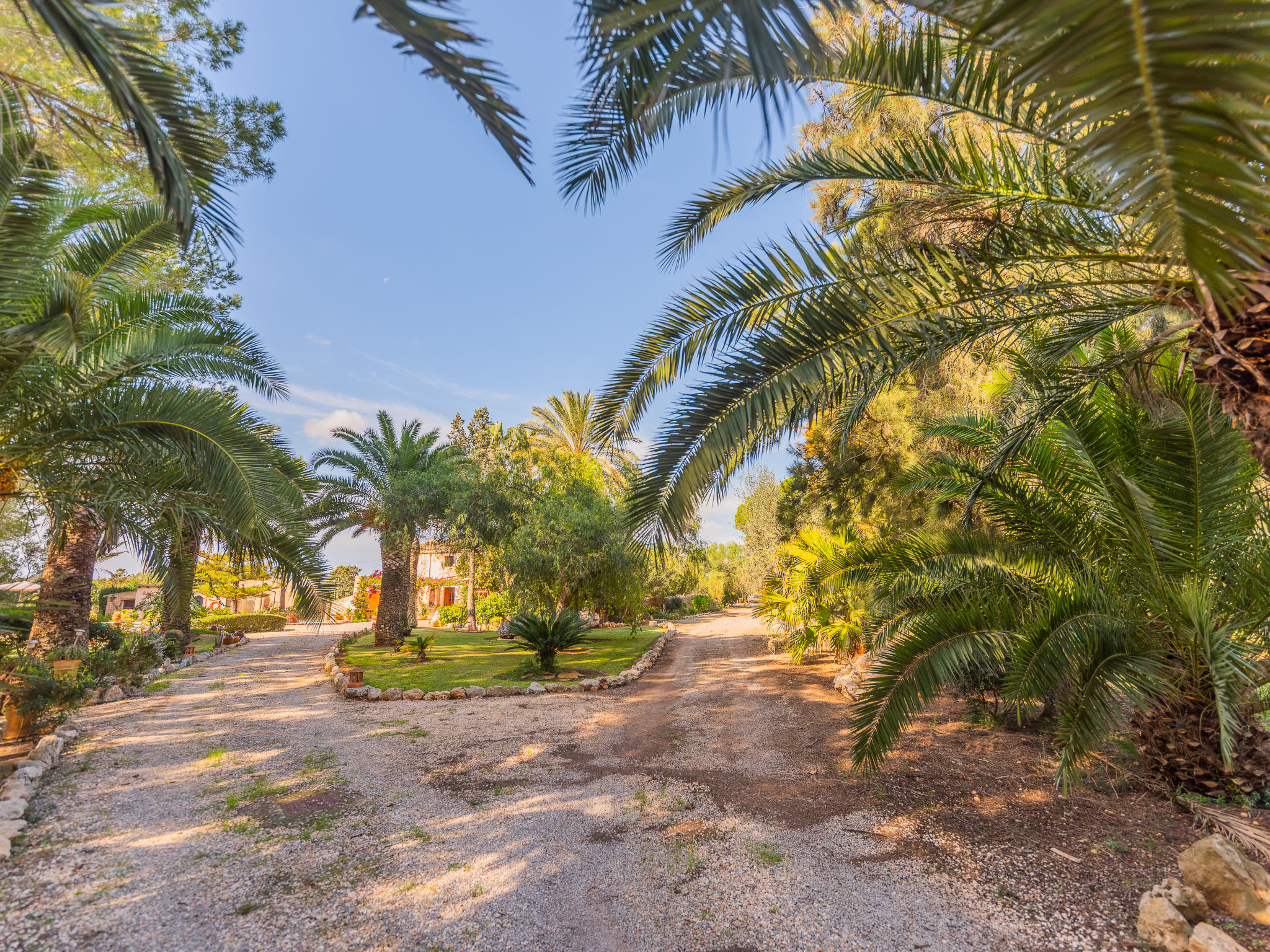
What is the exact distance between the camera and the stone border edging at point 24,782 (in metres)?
3.67

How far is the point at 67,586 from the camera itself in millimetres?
8766

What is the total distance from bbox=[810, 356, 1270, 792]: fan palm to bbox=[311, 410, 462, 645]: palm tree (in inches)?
499

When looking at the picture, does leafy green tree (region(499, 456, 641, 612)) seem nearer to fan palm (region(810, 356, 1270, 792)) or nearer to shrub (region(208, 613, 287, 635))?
fan palm (region(810, 356, 1270, 792))

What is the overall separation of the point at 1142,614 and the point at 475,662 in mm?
11284

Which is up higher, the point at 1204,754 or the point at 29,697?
the point at 29,697

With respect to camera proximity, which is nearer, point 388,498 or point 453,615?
point 388,498

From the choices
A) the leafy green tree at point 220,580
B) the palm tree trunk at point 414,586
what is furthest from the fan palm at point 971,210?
the palm tree trunk at point 414,586

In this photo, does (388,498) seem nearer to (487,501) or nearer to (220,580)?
(487,501)

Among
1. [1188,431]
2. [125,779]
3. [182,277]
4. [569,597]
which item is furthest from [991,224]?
[569,597]

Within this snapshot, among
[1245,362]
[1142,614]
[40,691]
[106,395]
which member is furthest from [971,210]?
[40,691]

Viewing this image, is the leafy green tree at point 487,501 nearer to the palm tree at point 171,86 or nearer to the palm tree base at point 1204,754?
the palm tree at point 171,86

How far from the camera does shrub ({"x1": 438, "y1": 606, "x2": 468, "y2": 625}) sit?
24922 millimetres

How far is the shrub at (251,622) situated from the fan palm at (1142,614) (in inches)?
961

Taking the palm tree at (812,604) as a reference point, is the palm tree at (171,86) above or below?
above
